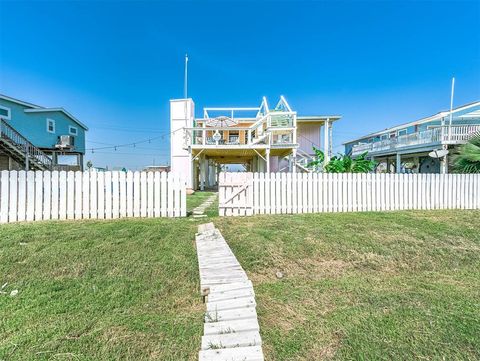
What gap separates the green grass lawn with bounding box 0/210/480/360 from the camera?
245cm

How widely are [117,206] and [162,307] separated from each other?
187 inches

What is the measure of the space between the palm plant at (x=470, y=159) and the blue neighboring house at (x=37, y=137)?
22550mm

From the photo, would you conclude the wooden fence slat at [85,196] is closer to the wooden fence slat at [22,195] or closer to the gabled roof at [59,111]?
the wooden fence slat at [22,195]

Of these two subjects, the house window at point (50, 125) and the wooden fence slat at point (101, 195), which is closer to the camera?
the wooden fence slat at point (101, 195)

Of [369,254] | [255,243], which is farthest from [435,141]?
[255,243]

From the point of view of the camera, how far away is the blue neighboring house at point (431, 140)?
610 inches

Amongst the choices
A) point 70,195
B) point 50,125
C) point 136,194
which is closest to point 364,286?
point 136,194

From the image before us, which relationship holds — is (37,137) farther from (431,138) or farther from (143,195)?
(431,138)

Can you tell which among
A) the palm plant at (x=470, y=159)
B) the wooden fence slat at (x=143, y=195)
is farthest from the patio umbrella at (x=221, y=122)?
the palm plant at (x=470, y=159)

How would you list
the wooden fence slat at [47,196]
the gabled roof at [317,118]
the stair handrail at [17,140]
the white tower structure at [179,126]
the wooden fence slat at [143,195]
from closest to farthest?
the wooden fence slat at [47,196], the wooden fence slat at [143,195], the stair handrail at [17,140], the white tower structure at [179,126], the gabled roof at [317,118]

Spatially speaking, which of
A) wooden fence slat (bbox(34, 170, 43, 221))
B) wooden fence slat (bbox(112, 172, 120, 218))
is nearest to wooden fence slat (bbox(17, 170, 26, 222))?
wooden fence slat (bbox(34, 170, 43, 221))

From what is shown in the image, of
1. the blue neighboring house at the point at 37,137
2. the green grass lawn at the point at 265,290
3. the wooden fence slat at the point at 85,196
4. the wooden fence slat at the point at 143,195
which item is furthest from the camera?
the blue neighboring house at the point at 37,137

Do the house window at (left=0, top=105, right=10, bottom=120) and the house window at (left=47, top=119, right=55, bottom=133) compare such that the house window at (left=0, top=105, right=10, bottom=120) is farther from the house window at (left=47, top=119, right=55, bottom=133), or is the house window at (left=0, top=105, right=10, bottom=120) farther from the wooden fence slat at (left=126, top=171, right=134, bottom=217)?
the wooden fence slat at (left=126, top=171, right=134, bottom=217)

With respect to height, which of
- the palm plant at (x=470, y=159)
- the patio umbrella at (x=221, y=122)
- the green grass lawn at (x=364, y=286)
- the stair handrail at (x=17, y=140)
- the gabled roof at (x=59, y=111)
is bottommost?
the green grass lawn at (x=364, y=286)
